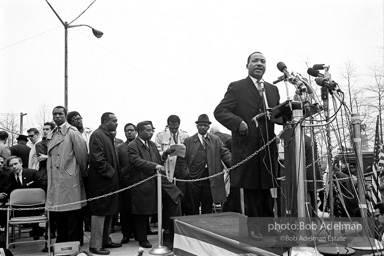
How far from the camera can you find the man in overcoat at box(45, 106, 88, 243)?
17.4 feet

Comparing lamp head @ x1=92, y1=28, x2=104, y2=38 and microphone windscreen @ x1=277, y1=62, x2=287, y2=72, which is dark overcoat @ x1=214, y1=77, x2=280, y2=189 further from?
lamp head @ x1=92, y1=28, x2=104, y2=38

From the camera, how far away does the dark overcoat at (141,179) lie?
567cm

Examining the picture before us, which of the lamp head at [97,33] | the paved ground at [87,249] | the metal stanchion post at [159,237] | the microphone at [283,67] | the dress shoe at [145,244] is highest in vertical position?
the lamp head at [97,33]

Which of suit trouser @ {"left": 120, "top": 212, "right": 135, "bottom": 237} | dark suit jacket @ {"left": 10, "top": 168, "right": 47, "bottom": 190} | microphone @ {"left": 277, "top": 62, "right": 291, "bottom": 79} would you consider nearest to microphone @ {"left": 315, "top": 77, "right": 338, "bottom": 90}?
microphone @ {"left": 277, "top": 62, "right": 291, "bottom": 79}

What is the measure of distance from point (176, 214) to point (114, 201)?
952mm

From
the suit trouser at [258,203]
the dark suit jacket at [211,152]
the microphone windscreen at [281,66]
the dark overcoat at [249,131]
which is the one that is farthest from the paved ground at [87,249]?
the microphone windscreen at [281,66]

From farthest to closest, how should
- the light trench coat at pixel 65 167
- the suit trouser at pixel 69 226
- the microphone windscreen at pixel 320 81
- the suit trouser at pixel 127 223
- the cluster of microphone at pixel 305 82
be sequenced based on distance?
the suit trouser at pixel 127 223 < the suit trouser at pixel 69 226 < the light trench coat at pixel 65 167 < the microphone windscreen at pixel 320 81 < the cluster of microphone at pixel 305 82

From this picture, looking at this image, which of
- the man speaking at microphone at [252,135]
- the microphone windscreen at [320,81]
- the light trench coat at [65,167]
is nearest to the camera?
the microphone windscreen at [320,81]

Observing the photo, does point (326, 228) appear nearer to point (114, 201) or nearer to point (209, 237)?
point (209, 237)

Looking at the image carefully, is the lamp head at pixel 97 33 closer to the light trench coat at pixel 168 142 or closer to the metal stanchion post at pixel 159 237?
the light trench coat at pixel 168 142

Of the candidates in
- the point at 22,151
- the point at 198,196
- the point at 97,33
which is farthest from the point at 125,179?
the point at 97,33

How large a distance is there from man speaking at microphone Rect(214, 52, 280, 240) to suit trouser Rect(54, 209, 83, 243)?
8.97 ft

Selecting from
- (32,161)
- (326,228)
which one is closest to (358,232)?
(326,228)

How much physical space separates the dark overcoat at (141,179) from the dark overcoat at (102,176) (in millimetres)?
322
